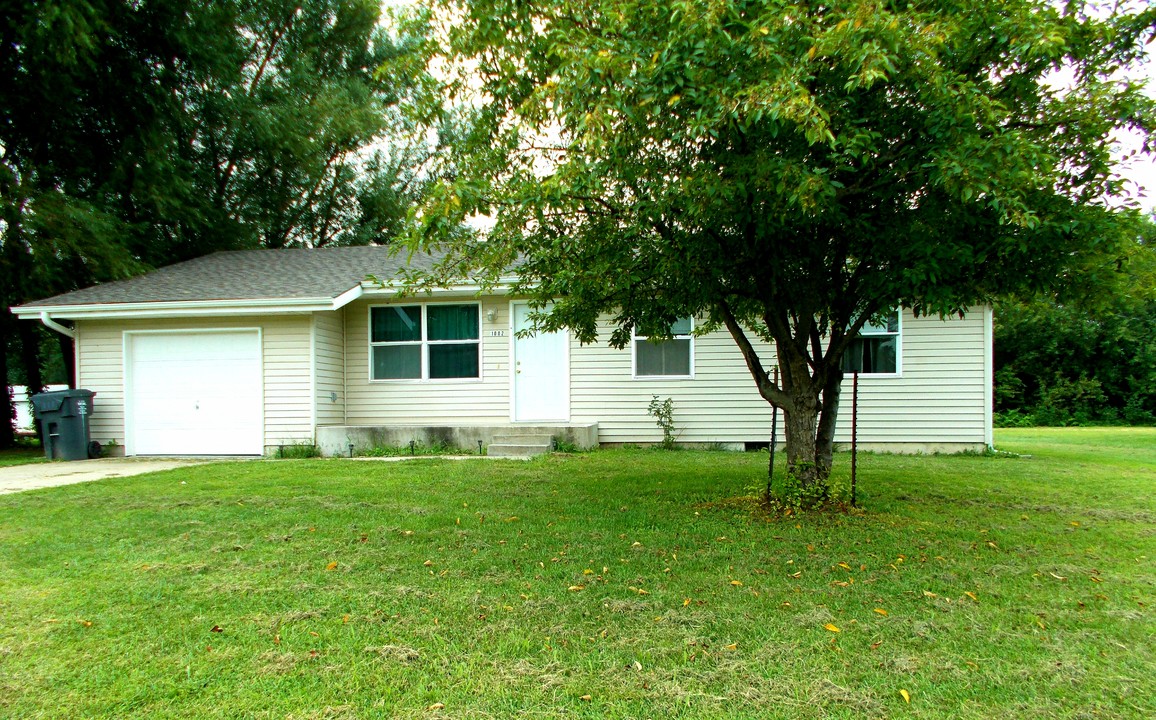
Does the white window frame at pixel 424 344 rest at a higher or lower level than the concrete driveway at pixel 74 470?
higher

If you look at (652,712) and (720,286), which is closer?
(652,712)

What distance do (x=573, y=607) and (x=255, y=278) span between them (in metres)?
10.9

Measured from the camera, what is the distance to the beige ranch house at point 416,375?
11.8 meters

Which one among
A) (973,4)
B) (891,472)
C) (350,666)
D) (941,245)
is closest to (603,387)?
(891,472)

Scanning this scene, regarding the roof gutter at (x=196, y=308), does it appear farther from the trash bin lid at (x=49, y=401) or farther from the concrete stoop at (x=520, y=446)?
the concrete stoop at (x=520, y=446)

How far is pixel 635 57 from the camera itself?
14.5 feet

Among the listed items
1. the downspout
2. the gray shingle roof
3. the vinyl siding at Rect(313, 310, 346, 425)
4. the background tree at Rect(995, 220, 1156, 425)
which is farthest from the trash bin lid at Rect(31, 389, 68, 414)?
the background tree at Rect(995, 220, 1156, 425)

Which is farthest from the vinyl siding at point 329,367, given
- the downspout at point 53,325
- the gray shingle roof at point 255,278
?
the downspout at point 53,325

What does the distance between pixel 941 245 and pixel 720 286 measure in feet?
5.43

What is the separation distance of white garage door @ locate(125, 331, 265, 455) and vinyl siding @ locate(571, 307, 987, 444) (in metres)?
5.20

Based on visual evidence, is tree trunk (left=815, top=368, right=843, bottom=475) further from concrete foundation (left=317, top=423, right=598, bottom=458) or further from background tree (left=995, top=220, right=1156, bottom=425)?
background tree (left=995, top=220, right=1156, bottom=425)

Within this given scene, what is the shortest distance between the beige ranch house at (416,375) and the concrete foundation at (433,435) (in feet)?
0.08

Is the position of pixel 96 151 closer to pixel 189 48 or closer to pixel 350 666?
pixel 189 48

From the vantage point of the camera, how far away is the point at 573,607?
4.08 meters
